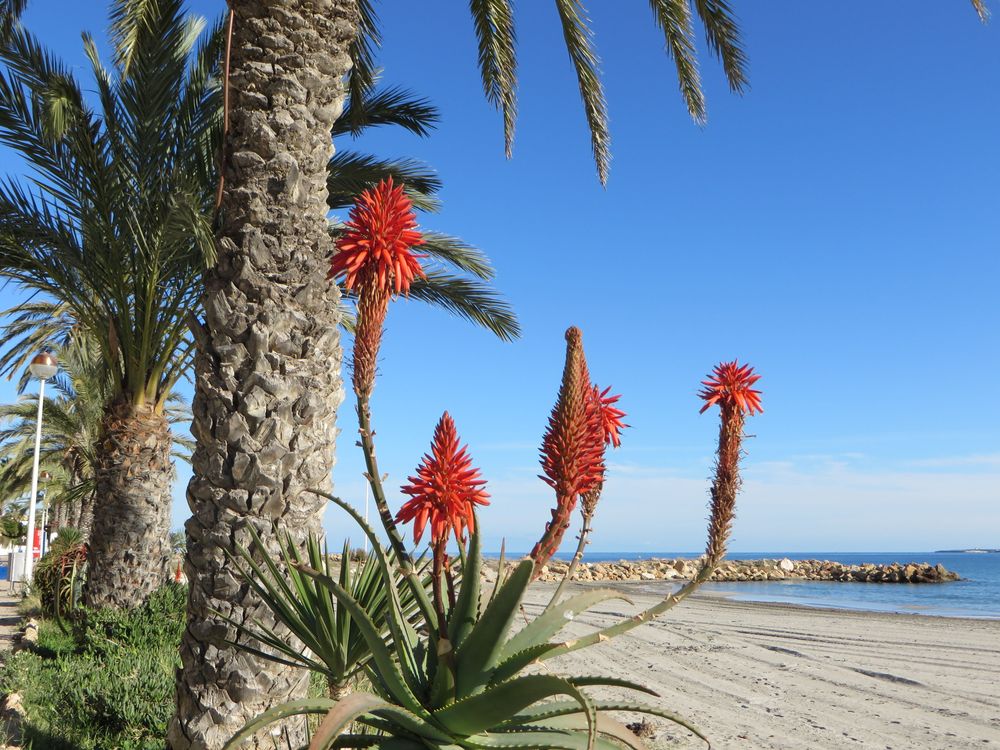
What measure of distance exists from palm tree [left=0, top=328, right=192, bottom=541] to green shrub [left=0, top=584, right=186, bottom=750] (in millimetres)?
3450

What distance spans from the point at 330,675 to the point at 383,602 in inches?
15.8

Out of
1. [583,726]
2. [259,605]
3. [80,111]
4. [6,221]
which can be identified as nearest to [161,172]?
[80,111]

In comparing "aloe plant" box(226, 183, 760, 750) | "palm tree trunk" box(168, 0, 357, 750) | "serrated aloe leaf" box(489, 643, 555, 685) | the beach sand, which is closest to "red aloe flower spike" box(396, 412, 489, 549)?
"aloe plant" box(226, 183, 760, 750)

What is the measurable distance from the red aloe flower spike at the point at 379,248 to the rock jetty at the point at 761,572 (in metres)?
31.9

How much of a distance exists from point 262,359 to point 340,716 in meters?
2.26

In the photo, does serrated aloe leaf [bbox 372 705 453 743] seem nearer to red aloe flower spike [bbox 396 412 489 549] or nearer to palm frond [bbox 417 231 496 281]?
red aloe flower spike [bbox 396 412 489 549]

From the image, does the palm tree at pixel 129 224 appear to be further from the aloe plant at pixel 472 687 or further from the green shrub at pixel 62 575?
the aloe plant at pixel 472 687

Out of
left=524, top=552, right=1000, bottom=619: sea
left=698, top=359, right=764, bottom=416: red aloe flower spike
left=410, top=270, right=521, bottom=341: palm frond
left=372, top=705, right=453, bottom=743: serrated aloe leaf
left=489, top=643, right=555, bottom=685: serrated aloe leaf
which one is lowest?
left=524, top=552, right=1000, bottom=619: sea

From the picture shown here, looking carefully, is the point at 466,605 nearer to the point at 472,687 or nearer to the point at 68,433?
the point at 472,687

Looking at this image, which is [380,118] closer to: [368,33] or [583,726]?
[368,33]

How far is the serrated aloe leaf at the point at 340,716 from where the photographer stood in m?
2.28

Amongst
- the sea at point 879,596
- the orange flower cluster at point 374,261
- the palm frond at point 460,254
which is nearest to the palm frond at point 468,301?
the palm frond at point 460,254

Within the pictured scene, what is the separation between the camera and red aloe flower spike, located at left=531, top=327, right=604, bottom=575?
2.35m

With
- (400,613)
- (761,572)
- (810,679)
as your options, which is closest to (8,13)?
(400,613)
